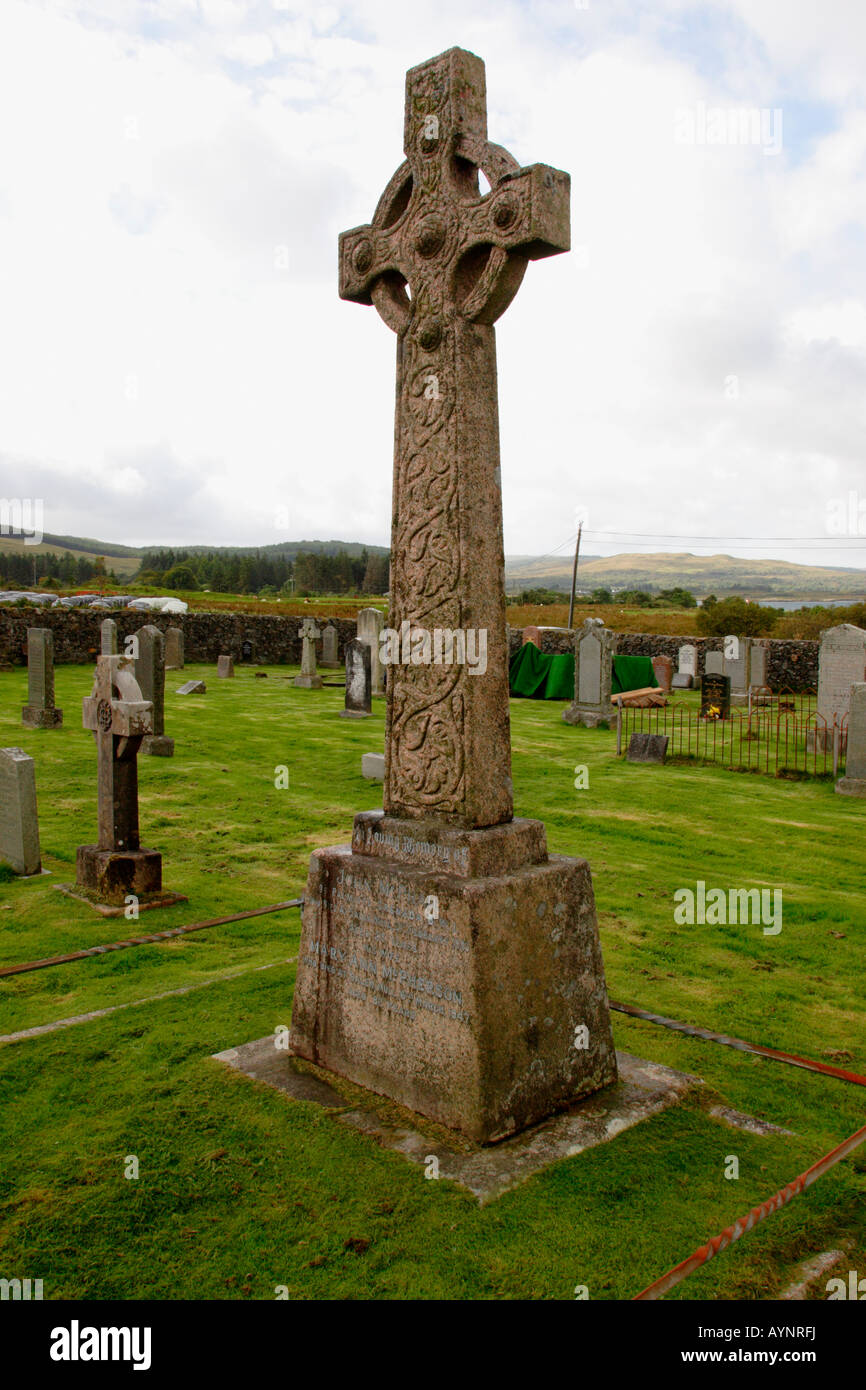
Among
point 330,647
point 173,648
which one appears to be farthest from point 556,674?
point 173,648

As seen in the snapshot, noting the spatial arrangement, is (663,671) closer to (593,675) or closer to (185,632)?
(593,675)

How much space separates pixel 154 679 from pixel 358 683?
212 inches

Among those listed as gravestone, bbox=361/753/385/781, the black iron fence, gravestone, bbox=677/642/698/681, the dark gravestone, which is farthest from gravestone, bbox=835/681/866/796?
gravestone, bbox=677/642/698/681

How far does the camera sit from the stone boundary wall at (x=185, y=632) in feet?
74.0

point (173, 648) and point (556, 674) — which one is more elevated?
point (173, 648)

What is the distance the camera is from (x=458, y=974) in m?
3.29

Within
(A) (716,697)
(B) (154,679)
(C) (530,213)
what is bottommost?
(A) (716,697)

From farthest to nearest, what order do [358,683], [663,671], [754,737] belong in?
1. [663,671]
2. [358,683]
3. [754,737]

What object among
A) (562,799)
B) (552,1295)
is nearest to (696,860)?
(562,799)

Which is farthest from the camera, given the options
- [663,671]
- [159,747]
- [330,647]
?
[330,647]

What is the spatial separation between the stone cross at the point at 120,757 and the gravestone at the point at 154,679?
527cm

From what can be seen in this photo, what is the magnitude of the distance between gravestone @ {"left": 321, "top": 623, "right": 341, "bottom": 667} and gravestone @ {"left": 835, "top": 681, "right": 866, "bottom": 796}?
58.0 feet

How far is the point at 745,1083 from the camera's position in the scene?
402cm

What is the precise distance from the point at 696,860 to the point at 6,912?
579cm
